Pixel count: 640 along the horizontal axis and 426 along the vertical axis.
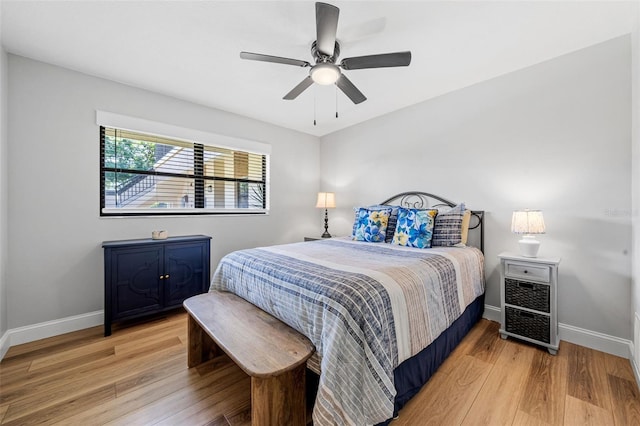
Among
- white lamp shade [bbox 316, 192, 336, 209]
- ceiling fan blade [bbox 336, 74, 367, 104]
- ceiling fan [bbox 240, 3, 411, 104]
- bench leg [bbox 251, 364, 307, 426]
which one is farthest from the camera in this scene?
white lamp shade [bbox 316, 192, 336, 209]

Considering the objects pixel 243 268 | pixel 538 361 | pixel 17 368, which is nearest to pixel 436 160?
pixel 538 361

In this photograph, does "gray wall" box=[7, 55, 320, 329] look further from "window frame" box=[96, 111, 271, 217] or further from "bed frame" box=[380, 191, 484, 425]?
"bed frame" box=[380, 191, 484, 425]

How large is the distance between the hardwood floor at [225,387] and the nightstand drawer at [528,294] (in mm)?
358

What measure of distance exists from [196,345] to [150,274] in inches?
43.6

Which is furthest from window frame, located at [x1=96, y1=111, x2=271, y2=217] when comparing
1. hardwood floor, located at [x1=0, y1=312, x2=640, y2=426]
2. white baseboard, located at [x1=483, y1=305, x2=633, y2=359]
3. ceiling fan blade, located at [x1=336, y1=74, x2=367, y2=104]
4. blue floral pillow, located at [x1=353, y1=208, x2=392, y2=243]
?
white baseboard, located at [x1=483, y1=305, x2=633, y2=359]

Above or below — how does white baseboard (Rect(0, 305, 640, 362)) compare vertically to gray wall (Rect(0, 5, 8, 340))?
below

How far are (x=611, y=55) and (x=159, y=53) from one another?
12.4 ft

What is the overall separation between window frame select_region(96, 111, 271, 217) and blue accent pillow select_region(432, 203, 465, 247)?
246 centimetres

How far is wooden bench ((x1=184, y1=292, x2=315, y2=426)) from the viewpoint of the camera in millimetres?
1163

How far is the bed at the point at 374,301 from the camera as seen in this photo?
120 centimetres

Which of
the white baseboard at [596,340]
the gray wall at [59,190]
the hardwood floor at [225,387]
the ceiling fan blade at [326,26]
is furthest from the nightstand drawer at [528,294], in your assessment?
the gray wall at [59,190]

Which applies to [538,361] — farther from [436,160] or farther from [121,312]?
[121,312]

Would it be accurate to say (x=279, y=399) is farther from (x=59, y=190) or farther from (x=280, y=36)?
(x=59, y=190)

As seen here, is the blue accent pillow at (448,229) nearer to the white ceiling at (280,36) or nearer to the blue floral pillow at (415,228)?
the blue floral pillow at (415,228)
